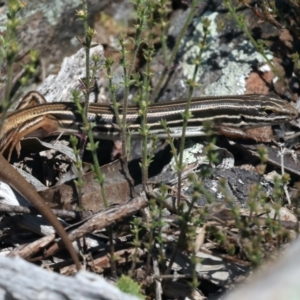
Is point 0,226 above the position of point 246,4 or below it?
below

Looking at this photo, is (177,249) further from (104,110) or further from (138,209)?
(104,110)

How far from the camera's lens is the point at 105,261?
342 centimetres

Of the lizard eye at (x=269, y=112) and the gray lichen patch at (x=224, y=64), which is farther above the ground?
the gray lichen patch at (x=224, y=64)

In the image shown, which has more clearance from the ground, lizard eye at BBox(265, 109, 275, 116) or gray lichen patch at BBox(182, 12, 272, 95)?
gray lichen patch at BBox(182, 12, 272, 95)

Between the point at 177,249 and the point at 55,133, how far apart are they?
1.78 metres

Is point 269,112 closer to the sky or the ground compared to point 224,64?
closer to the ground

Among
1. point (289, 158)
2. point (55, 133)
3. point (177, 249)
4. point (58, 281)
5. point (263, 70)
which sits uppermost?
point (263, 70)

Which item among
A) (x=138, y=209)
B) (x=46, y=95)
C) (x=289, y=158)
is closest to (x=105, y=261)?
(x=138, y=209)

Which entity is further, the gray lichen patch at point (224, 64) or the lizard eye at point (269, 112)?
the gray lichen patch at point (224, 64)

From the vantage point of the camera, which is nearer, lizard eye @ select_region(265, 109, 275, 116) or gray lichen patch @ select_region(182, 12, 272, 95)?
lizard eye @ select_region(265, 109, 275, 116)

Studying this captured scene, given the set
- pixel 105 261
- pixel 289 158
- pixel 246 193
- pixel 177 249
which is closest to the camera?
pixel 177 249

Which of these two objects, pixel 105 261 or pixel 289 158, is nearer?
pixel 105 261

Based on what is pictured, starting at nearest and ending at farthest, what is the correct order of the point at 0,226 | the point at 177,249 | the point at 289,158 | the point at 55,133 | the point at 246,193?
the point at 177,249, the point at 0,226, the point at 246,193, the point at 289,158, the point at 55,133

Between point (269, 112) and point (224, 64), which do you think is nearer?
point (269, 112)
